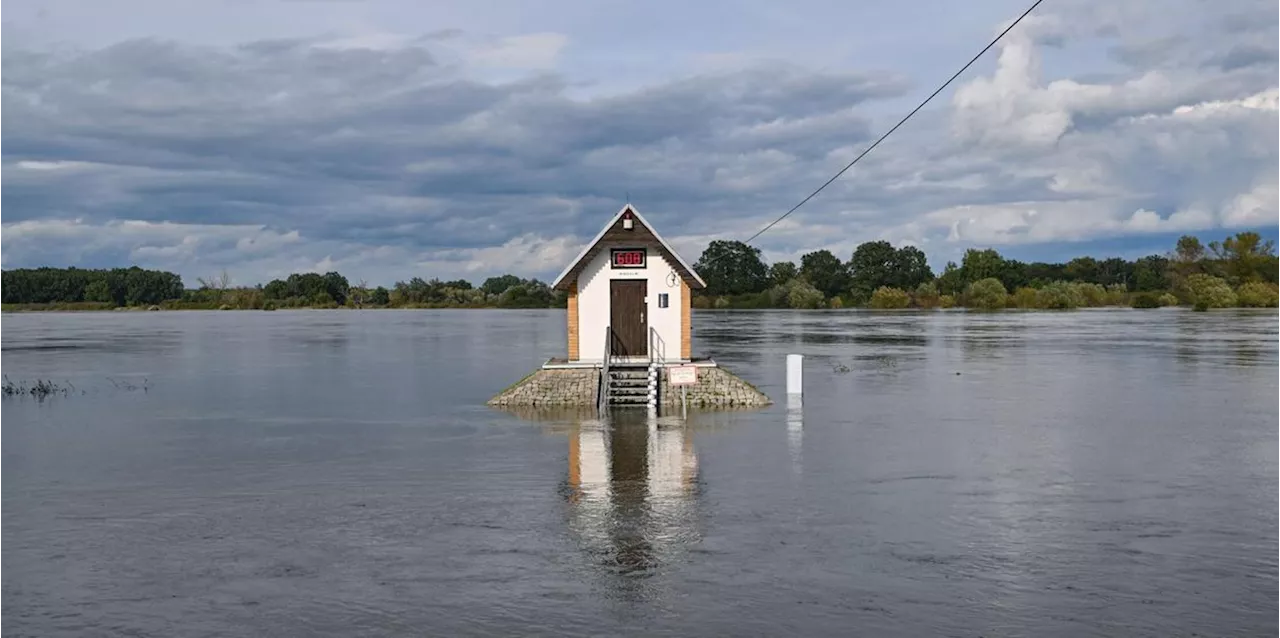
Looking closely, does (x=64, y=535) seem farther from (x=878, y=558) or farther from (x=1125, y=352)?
(x=1125, y=352)

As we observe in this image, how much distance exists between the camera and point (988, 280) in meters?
157

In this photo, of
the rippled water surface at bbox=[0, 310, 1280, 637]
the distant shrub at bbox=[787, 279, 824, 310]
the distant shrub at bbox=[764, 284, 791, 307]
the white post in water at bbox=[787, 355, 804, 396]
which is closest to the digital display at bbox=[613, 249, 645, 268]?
the rippled water surface at bbox=[0, 310, 1280, 637]

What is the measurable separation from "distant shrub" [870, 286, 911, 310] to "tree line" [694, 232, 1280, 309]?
0.49 feet

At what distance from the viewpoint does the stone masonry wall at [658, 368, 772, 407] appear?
27.7 metres

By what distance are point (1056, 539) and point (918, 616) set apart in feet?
12.9

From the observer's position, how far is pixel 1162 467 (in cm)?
1919

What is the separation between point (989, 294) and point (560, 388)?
137899 millimetres

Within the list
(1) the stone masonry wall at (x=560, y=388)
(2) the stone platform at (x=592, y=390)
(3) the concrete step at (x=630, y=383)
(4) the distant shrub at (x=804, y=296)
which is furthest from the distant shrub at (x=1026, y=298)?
(1) the stone masonry wall at (x=560, y=388)

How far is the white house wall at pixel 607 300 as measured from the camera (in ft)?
94.3

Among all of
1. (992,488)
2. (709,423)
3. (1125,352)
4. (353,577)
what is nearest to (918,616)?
(353,577)

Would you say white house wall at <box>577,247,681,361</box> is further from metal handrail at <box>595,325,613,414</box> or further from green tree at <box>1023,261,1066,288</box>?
green tree at <box>1023,261,1066,288</box>

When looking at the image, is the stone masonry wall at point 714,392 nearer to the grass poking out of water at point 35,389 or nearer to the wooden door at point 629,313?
the wooden door at point 629,313

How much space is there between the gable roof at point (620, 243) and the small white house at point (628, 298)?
26 mm

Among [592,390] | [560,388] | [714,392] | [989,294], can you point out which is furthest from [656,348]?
[989,294]
